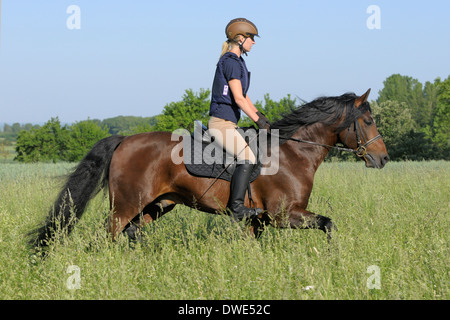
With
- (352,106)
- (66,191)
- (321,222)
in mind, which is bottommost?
(321,222)

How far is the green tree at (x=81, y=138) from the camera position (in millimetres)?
41562

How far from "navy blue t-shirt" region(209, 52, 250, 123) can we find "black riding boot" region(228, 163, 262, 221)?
0.61 m

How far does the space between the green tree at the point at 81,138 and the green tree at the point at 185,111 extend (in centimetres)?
725

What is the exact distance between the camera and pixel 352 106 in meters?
5.62

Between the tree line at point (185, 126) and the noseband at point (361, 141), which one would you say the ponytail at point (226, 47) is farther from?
the tree line at point (185, 126)

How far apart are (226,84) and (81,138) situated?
3952 centimetres

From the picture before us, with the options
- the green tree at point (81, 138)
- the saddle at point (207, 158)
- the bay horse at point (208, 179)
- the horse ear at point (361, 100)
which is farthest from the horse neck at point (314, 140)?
the green tree at point (81, 138)

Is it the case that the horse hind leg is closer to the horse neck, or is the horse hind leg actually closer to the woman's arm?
the woman's arm

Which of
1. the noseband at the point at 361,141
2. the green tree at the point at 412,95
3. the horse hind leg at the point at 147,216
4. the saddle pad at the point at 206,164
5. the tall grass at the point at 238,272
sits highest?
the green tree at the point at 412,95

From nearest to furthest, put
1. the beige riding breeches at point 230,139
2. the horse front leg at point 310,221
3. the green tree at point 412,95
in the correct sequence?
the horse front leg at point 310,221
the beige riding breeches at point 230,139
the green tree at point 412,95

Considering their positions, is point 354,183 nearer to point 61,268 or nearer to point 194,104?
point 61,268

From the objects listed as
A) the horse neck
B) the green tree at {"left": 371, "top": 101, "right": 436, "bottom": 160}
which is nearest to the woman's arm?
the horse neck

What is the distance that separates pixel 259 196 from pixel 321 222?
0.81 meters

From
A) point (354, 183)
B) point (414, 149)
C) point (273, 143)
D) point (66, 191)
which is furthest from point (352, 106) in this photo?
point (414, 149)
